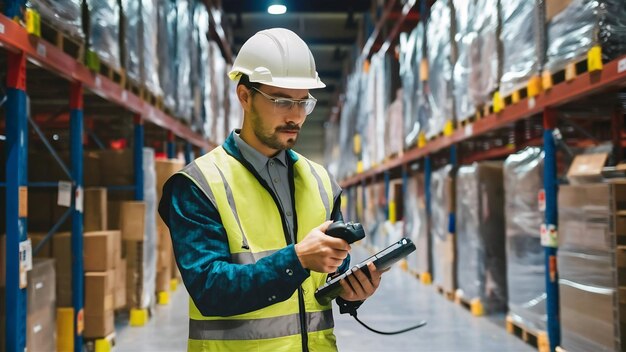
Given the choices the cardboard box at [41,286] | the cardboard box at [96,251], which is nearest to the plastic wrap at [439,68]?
the cardboard box at [96,251]

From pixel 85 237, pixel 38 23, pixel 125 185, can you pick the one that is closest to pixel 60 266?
pixel 85 237

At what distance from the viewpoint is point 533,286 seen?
4.91m

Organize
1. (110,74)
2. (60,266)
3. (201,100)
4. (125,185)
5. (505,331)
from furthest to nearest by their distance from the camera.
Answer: (201,100) < (125,185) < (505,331) < (110,74) < (60,266)

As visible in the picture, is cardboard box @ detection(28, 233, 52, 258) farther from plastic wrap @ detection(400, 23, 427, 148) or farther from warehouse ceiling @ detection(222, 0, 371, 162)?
warehouse ceiling @ detection(222, 0, 371, 162)

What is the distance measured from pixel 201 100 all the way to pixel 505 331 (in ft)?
19.2

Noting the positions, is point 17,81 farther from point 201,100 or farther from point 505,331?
point 201,100

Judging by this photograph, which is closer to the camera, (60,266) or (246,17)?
(60,266)

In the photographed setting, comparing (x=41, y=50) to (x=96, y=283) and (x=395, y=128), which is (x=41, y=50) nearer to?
(x=96, y=283)

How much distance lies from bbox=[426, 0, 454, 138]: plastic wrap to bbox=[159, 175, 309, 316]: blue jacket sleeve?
5.34 meters

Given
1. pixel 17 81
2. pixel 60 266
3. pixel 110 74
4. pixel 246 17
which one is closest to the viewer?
pixel 17 81

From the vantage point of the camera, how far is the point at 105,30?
15.2ft

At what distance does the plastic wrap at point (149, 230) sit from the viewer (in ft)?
19.5

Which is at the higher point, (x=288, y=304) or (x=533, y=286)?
(x=288, y=304)

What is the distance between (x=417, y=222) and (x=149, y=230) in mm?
3815
